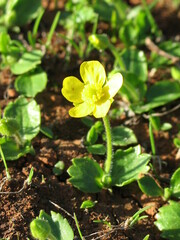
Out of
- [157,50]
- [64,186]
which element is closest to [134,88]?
[157,50]

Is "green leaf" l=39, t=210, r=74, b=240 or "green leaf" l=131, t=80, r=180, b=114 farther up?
"green leaf" l=131, t=80, r=180, b=114

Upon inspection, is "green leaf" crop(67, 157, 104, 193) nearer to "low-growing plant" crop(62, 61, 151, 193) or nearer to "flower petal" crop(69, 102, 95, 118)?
"low-growing plant" crop(62, 61, 151, 193)

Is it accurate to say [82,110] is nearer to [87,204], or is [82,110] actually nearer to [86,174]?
[86,174]

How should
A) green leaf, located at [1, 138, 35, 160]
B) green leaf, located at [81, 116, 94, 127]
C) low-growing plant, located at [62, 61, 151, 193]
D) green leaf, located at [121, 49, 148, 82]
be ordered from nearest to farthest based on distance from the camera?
1. low-growing plant, located at [62, 61, 151, 193]
2. green leaf, located at [1, 138, 35, 160]
3. green leaf, located at [81, 116, 94, 127]
4. green leaf, located at [121, 49, 148, 82]

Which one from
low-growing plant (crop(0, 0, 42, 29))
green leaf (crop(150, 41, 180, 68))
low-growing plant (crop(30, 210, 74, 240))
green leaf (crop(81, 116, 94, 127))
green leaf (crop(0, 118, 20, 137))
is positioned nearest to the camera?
low-growing plant (crop(30, 210, 74, 240))

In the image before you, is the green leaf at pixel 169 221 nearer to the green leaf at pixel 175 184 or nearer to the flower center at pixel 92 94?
the green leaf at pixel 175 184

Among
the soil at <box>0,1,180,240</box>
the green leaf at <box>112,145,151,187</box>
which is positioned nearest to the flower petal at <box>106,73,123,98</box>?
the green leaf at <box>112,145,151,187</box>

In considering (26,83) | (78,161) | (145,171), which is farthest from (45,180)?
(26,83)
